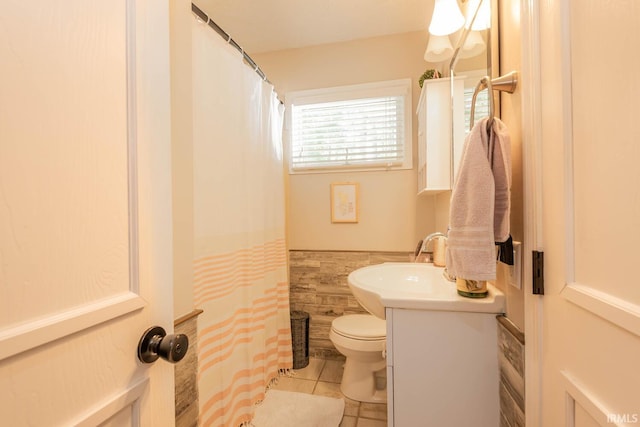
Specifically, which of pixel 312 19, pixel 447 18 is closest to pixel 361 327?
pixel 447 18

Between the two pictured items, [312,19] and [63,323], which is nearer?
[63,323]

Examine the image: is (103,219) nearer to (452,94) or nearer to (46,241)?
(46,241)

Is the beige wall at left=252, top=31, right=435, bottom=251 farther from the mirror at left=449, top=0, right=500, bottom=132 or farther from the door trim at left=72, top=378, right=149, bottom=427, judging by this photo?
the door trim at left=72, top=378, right=149, bottom=427

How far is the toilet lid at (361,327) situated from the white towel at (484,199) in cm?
100

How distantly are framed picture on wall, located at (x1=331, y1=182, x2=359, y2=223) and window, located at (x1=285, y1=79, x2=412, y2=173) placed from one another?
158mm

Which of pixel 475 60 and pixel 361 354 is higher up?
pixel 475 60

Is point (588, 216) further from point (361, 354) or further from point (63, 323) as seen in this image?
point (361, 354)

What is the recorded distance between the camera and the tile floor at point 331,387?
153 cm

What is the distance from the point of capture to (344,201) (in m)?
2.18

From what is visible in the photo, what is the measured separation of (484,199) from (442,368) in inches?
23.7

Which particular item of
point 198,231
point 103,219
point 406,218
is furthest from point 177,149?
point 406,218

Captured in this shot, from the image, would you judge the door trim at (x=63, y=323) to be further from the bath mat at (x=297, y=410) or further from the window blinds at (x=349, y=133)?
the window blinds at (x=349, y=133)

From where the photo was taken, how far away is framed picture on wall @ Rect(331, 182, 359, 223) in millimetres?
2166

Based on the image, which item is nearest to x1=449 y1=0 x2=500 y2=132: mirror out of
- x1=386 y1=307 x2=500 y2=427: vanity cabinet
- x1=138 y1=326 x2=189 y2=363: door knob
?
x1=386 y1=307 x2=500 y2=427: vanity cabinet
